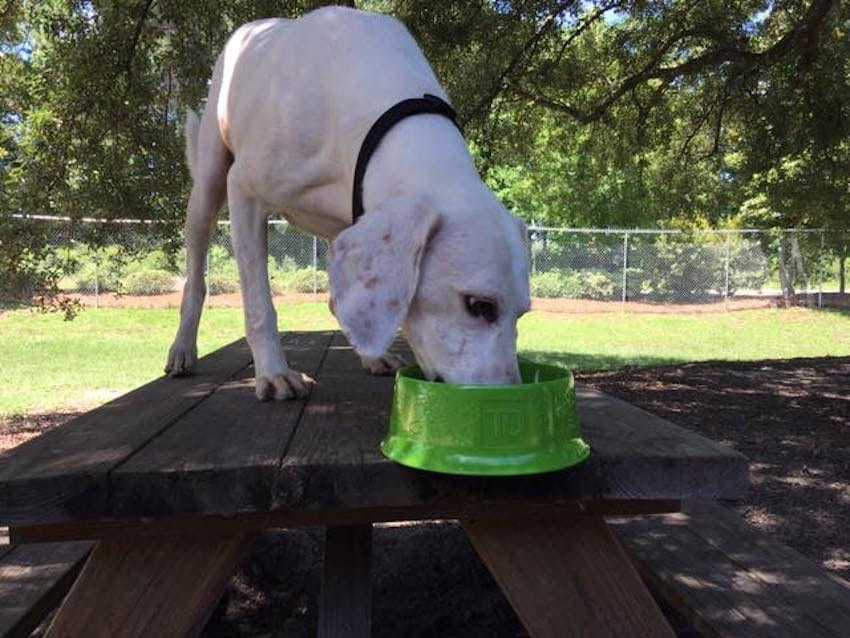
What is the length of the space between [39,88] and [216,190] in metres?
4.50

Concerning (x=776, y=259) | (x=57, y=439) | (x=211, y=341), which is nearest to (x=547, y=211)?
(x=776, y=259)

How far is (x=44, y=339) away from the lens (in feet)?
45.3

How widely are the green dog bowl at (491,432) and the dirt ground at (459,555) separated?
6.24 ft

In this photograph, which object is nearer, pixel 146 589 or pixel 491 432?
pixel 491 432

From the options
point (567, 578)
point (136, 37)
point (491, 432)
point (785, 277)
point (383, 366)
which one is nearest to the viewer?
point (491, 432)

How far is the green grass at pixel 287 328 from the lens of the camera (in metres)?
9.58

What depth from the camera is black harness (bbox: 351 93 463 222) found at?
7.72 feet

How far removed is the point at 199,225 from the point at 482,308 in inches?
83.8

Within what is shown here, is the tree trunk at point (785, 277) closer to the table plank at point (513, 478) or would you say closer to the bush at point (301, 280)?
the bush at point (301, 280)

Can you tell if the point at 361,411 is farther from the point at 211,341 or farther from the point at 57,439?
the point at 211,341

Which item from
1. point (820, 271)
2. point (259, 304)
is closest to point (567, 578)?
point (259, 304)

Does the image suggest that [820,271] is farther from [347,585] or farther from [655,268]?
[347,585]

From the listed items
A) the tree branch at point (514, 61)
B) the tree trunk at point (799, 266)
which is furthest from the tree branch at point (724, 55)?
the tree trunk at point (799, 266)

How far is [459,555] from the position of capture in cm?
380
